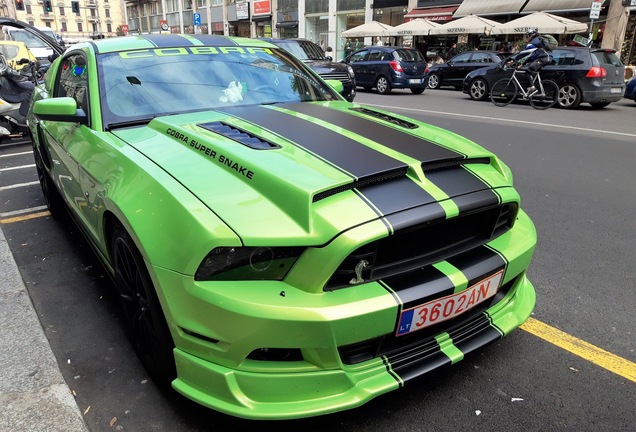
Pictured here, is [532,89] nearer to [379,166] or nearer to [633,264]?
[633,264]

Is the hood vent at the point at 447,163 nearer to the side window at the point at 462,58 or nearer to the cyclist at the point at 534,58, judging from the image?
the cyclist at the point at 534,58

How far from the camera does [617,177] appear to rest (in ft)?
20.0

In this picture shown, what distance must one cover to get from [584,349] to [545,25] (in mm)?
20112

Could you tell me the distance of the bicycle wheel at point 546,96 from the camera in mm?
12633

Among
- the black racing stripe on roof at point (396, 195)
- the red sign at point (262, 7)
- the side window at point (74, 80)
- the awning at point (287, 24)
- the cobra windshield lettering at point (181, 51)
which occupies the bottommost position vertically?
the black racing stripe on roof at point (396, 195)

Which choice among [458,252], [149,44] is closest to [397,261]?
[458,252]

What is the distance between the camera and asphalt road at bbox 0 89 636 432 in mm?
2119

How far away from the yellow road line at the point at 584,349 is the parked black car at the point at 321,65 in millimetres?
9412

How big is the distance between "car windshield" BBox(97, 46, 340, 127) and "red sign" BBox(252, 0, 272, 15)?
38.9 m

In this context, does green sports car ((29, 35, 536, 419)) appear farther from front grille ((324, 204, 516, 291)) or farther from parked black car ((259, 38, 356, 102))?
parked black car ((259, 38, 356, 102))

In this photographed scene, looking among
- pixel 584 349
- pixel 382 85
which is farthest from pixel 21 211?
pixel 382 85

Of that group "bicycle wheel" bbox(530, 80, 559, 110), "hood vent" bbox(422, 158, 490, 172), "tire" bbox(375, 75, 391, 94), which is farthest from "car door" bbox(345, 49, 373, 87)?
"hood vent" bbox(422, 158, 490, 172)

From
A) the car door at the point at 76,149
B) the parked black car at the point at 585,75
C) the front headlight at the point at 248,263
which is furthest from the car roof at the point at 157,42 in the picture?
the parked black car at the point at 585,75

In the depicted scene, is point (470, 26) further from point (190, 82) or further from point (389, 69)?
point (190, 82)
